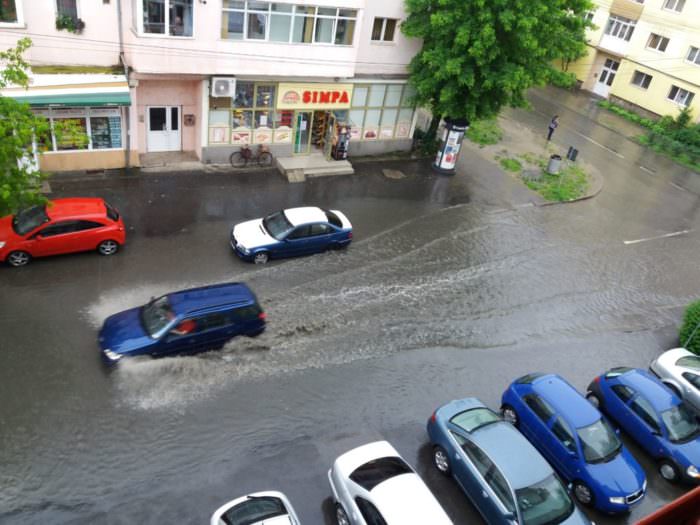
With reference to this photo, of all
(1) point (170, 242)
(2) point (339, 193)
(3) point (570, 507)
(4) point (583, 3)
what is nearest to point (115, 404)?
(1) point (170, 242)

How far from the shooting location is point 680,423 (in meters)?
13.0

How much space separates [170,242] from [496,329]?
10286 mm

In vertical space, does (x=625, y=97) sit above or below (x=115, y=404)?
above

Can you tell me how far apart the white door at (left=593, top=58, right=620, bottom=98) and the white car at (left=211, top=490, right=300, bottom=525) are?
4088 centimetres

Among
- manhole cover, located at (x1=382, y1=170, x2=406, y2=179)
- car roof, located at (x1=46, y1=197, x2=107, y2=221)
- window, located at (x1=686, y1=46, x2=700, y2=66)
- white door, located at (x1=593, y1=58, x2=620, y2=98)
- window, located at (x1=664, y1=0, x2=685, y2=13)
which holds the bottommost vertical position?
manhole cover, located at (x1=382, y1=170, x2=406, y2=179)

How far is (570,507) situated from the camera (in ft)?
34.8

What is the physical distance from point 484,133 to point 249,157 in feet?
46.5

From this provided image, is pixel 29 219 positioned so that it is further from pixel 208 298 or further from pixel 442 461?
pixel 442 461

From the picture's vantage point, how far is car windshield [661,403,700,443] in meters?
12.8

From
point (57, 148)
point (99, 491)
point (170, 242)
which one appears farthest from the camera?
point (57, 148)

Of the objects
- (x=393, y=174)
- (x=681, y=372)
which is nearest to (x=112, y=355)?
(x=681, y=372)

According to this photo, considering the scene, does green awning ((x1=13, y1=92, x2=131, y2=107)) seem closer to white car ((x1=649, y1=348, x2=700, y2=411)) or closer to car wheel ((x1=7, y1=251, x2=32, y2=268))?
car wheel ((x1=7, y1=251, x2=32, y2=268))

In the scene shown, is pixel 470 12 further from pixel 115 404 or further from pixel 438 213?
pixel 115 404

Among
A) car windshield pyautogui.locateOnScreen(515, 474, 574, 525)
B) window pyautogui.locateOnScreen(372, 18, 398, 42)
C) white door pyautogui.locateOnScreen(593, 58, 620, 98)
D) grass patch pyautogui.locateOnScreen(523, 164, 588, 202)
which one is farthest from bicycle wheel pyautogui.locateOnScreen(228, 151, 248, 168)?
white door pyautogui.locateOnScreen(593, 58, 620, 98)
